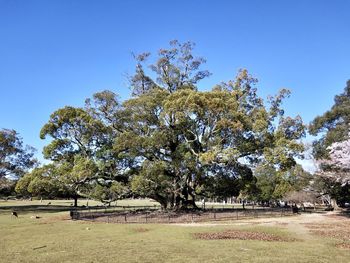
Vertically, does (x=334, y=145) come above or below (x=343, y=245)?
above

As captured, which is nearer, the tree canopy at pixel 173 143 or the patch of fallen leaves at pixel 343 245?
the patch of fallen leaves at pixel 343 245

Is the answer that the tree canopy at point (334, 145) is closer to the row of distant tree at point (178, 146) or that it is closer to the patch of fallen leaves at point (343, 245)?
the row of distant tree at point (178, 146)

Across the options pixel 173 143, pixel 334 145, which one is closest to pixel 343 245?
pixel 334 145

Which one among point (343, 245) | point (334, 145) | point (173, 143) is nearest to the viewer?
point (343, 245)

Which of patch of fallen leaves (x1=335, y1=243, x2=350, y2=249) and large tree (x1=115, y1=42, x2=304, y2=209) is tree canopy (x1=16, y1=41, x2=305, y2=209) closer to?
large tree (x1=115, y1=42, x2=304, y2=209)

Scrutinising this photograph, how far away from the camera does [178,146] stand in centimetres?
3325

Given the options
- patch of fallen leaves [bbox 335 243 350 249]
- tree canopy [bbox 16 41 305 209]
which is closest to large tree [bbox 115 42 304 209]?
tree canopy [bbox 16 41 305 209]

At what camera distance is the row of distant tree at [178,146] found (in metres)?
29.8

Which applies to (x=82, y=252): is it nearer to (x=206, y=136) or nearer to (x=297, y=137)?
(x=206, y=136)

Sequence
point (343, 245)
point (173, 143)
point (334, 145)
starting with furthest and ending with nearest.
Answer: point (173, 143)
point (334, 145)
point (343, 245)

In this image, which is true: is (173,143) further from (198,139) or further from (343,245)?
(343,245)

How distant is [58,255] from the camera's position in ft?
39.3

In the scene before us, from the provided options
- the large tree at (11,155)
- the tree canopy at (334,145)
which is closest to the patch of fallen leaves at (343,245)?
the tree canopy at (334,145)

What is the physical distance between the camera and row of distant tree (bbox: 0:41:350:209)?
29.8 m
